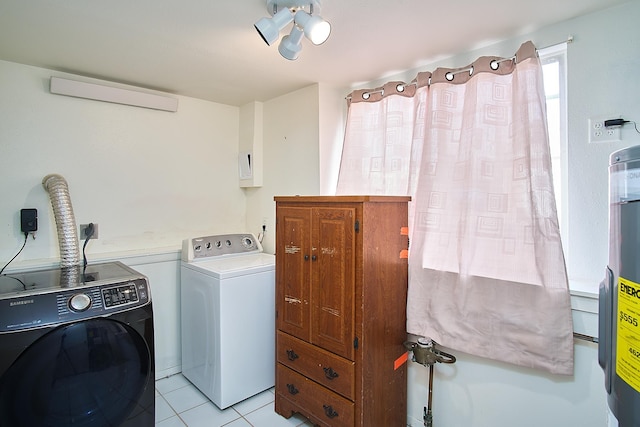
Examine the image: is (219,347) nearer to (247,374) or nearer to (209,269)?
(247,374)

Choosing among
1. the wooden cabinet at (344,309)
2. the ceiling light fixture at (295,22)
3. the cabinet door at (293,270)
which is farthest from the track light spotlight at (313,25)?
the cabinet door at (293,270)

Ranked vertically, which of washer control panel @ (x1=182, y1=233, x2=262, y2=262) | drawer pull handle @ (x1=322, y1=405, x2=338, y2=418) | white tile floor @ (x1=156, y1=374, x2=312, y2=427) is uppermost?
washer control panel @ (x1=182, y1=233, x2=262, y2=262)

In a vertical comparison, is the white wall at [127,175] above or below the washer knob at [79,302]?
above

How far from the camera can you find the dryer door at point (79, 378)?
1.32 meters

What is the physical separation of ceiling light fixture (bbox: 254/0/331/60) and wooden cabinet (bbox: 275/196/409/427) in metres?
0.73

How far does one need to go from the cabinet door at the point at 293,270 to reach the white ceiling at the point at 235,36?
930 millimetres

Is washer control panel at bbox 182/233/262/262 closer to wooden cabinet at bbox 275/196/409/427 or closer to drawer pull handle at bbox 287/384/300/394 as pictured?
wooden cabinet at bbox 275/196/409/427

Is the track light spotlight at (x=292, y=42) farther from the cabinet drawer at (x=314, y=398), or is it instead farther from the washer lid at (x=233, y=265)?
the cabinet drawer at (x=314, y=398)

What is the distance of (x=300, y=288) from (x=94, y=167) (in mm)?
1698

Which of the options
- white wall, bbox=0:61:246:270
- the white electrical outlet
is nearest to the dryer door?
white wall, bbox=0:61:246:270

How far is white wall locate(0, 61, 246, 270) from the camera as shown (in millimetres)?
2049

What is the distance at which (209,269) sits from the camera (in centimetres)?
216

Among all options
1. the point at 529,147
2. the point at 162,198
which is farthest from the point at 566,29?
the point at 162,198

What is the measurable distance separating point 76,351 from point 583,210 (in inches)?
91.6
